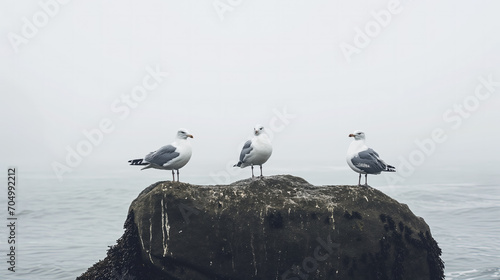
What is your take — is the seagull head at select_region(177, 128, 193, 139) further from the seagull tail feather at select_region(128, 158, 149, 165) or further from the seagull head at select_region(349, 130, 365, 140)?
the seagull head at select_region(349, 130, 365, 140)

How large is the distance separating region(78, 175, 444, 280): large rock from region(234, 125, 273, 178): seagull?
1141 mm

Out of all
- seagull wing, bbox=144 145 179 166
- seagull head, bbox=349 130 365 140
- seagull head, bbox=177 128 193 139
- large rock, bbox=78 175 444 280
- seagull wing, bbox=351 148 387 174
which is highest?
seagull head, bbox=177 128 193 139

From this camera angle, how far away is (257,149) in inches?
428

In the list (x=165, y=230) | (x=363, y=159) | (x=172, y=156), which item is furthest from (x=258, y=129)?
(x=165, y=230)

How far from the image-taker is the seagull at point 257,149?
35.8 feet

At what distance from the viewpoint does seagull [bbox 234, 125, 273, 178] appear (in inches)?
429

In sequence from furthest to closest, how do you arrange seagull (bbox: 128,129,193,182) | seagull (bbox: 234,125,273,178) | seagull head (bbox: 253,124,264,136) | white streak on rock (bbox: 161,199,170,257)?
seagull head (bbox: 253,124,264,136), seagull (bbox: 234,125,273,178), seagull (bbox: 128,129,193,182), white streak on rock (bbox: 161,199,170,257)

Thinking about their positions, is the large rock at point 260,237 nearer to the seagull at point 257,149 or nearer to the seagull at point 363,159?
the seagull at point 363,159

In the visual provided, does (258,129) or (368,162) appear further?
(258,129)

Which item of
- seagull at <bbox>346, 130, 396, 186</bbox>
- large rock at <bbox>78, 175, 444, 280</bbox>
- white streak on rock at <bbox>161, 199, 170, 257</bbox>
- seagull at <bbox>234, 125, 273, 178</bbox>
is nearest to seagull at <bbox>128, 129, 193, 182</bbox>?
large rock at <bbox>78, 175, 444, 280</bbox>

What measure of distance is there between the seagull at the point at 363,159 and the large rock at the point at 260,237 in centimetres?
97

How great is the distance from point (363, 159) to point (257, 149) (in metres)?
2.38

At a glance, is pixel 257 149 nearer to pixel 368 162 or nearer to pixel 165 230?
pixel 368 162

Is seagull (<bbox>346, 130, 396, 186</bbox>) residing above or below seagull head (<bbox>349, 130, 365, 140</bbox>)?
below
